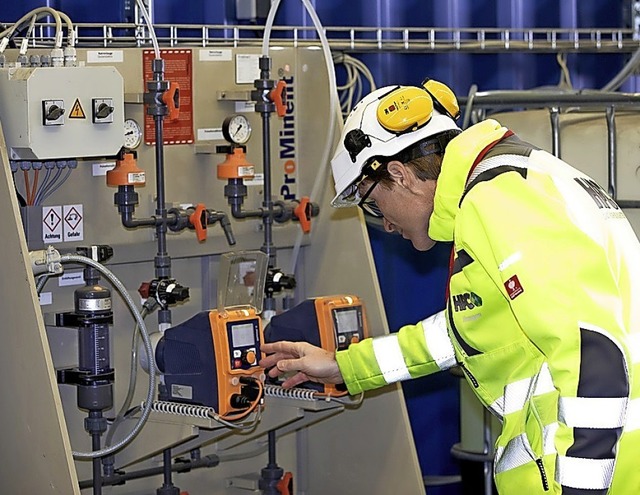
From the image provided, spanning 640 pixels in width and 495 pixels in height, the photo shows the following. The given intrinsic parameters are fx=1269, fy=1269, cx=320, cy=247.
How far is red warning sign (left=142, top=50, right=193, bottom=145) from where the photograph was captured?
3.32 m

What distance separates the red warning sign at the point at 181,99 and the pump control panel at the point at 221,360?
562mm

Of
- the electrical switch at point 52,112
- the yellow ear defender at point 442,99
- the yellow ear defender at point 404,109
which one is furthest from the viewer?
the electrical switch at point 52,112

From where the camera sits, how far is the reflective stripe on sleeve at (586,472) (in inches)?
78.4

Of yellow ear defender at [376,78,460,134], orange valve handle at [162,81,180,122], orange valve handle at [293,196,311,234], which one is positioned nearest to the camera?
yellow ear defender at [376,78,460,134]

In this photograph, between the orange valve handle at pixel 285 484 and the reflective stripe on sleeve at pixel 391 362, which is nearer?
the reflective stripe on sleeve at pixel 391 362

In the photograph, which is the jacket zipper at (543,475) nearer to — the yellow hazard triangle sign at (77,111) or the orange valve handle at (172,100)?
the yellow hazard triangle sign at (77,111)

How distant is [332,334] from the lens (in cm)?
323

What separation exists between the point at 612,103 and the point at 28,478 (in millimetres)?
1912

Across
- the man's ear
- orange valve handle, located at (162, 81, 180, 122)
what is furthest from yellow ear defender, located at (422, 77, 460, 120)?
orange valve handle, located at (162, 81, 180, 122)

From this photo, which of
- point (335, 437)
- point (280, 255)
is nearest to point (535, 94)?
point (280, 255)

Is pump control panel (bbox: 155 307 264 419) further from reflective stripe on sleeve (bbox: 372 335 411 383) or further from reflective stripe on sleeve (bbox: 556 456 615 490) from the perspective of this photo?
reflective stripe on sleeve (bbox: 556 456 615 490)

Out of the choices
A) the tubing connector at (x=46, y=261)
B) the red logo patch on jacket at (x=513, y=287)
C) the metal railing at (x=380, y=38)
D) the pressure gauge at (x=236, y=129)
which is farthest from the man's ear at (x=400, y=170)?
the metal railing at (x=380, y=38)

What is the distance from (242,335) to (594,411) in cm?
120

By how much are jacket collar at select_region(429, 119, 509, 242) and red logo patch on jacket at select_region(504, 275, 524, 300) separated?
0.23 meters
